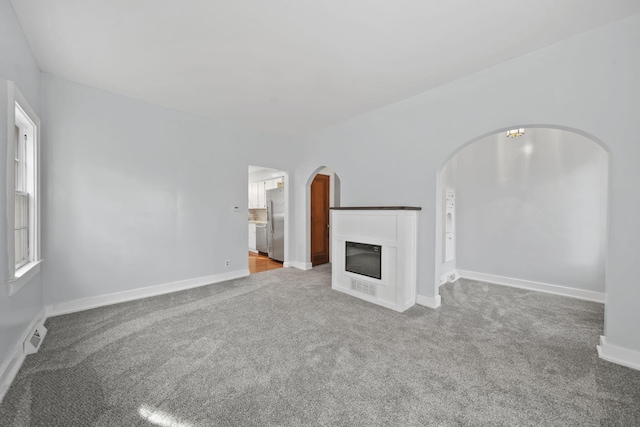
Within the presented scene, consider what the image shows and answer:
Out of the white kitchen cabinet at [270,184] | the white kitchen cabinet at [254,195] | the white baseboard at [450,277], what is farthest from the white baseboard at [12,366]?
the white kitchen cabinet at [254,195]

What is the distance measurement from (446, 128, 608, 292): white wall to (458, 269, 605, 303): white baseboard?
0.08m

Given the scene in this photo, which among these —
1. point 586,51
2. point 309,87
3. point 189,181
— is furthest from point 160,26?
point 586,51

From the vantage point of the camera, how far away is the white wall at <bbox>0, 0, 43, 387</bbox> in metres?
1.79

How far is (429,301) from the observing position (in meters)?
3.28

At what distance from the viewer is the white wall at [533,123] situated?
205 cm

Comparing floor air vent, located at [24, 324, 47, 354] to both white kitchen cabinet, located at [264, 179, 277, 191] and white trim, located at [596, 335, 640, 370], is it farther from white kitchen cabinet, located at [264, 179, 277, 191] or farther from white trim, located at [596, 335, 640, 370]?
white kitchen cabinet, located at [264, 179, 277, 191]

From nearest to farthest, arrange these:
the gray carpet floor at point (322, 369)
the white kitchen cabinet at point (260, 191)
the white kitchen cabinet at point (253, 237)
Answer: the gray carpet floor at point (322, 369) < the white kitchen cabinet at point (260, 191) < the white kitchen cabinet at point (253, 237)

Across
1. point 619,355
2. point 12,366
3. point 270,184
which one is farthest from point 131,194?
point 619,355

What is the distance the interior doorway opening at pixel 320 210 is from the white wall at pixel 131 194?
5.39ft

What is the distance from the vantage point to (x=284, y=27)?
2.16 m

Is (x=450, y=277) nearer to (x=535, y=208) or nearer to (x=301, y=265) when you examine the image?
(x=535, y=208)

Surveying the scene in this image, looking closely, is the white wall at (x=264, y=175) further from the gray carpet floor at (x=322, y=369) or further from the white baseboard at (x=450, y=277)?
the white baseboard at (x=450, y=277)

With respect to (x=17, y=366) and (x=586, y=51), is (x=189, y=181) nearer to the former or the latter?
(x=17, y=366)

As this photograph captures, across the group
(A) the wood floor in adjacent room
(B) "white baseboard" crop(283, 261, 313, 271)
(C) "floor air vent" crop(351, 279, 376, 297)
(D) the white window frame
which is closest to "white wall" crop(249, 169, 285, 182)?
(A) the wood floor in adjacent room
